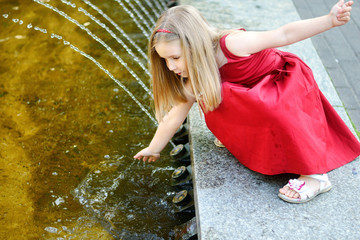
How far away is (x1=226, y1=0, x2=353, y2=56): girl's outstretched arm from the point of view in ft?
6.53

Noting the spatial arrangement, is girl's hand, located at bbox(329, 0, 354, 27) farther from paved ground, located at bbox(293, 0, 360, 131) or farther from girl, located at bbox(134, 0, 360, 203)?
paved ground, located at bbox(293, 0, 360, 131)

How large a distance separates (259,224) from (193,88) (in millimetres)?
810

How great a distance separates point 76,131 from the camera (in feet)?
11.0

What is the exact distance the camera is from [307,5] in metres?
4.86

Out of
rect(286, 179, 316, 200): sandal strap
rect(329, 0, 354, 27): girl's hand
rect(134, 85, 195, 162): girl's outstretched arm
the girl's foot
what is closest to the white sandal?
rect(286, 179, 316, 200): sandal strap

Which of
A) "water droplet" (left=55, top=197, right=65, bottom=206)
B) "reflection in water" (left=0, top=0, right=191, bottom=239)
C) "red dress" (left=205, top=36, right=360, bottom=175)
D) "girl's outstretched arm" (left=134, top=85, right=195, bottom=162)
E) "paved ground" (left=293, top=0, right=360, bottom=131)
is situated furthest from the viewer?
"paved ground" (left=293, top=0, right=360, bottom=131)

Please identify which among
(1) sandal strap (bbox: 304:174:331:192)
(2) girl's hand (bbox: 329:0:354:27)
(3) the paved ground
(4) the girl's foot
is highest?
(2) girl's hand (bbox: 329:0:354:27)

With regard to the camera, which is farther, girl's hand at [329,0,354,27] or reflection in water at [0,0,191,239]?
reflection in water at [0,0,191,239]

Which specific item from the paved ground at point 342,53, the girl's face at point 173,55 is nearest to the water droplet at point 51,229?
the girl's face at point 173,55

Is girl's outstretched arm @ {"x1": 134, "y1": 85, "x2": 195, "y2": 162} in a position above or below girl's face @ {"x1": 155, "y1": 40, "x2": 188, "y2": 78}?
below

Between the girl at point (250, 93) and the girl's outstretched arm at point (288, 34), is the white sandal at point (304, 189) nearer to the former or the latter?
the girl at point (250, 93)

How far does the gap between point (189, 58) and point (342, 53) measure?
2456 mm

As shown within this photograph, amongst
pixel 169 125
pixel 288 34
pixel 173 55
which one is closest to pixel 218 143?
pixel 169 125

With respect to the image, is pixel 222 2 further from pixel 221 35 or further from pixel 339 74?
pixel 221 35
